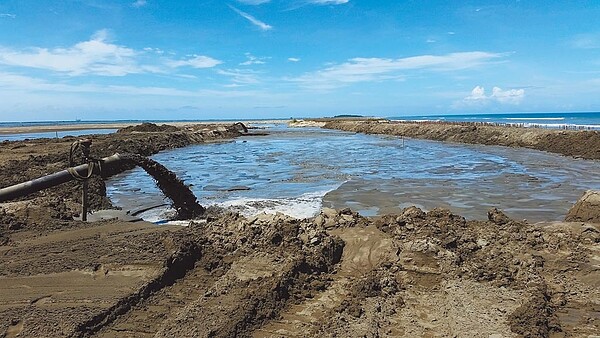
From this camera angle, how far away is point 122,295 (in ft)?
16.4

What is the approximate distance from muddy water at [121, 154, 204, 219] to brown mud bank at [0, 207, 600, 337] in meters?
2.65

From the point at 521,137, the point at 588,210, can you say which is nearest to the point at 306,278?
the point at 588,210

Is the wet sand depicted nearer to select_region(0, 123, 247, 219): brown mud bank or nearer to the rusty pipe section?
the rusty pipe section

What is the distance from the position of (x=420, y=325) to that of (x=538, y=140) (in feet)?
104

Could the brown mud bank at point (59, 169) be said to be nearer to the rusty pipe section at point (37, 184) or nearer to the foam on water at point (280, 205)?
the rusty pipe section at point (37, 184)

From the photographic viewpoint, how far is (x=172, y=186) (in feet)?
33.5

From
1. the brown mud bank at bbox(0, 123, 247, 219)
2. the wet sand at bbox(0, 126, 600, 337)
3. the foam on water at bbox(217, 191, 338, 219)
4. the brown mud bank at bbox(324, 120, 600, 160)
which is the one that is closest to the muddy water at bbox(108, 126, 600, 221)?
the foam on water at bbox(217, 191, 338, 219)

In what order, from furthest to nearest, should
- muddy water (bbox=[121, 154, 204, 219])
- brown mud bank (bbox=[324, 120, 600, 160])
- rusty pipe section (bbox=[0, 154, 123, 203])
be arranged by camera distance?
1. brown mud bank (bbox=[324, 120, 600, 160])
2. muddy water (bbox=[121, 154, 204, 219])
3. rusty pipe section (bbox=[0, 154, 123, 203])

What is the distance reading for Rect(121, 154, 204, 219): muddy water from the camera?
9.96 metres

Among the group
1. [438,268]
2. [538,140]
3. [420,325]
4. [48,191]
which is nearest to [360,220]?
[438,268]

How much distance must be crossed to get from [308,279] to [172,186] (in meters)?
5.67

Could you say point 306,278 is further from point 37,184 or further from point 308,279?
point 37,184

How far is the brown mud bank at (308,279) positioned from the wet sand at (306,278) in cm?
2

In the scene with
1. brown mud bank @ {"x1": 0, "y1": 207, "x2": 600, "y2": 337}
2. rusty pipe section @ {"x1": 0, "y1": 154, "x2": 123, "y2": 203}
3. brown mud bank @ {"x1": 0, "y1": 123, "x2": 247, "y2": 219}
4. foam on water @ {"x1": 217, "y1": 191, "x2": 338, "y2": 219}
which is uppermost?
rusty pipe section @ {"x1": 0, "y1": 154, "x2": 123, "y2": 203}
